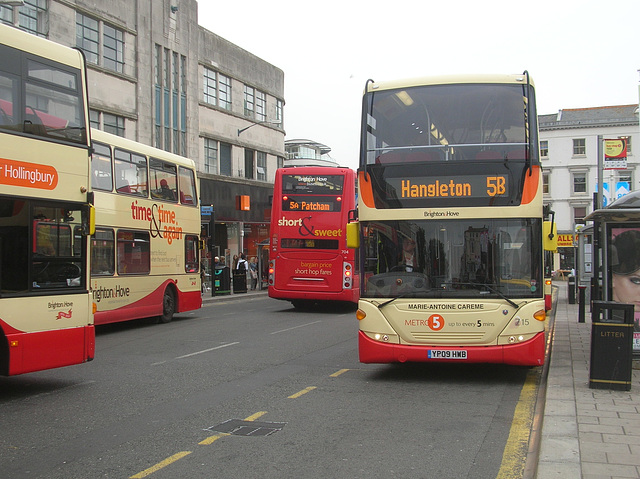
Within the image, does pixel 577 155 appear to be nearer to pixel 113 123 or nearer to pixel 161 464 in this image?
pixel 113 123

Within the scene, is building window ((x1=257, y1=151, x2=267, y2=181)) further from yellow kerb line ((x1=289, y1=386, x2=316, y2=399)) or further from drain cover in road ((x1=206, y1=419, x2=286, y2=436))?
drain cover in road ((x1=206, y1=419, x2=286, y2=436))

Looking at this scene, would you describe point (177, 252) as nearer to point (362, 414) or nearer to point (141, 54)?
point (362, 414)

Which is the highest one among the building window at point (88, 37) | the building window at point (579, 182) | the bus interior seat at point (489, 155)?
the building window at point (88, 37)

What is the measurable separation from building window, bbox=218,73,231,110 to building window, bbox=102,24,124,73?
8124 mm

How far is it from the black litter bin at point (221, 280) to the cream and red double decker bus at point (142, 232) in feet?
28.9

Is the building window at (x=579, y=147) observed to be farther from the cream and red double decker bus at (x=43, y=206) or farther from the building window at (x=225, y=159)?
the cream and red double decker bus at (x=43, y=206)

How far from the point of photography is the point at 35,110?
26.9ft

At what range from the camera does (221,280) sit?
28484mm

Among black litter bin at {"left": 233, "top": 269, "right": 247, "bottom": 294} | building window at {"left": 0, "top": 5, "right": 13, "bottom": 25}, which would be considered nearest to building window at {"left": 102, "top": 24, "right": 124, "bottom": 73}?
building window at {"left": 0, "top": 5, "right": 13, "bottom": 25}

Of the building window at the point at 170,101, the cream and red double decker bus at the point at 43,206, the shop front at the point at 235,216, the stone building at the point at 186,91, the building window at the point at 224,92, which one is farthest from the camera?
the building window at the point at 224,92

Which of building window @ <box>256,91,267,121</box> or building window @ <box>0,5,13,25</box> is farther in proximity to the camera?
building window @ <box>256,91,267,121</box>

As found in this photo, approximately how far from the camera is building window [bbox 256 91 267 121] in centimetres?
4172

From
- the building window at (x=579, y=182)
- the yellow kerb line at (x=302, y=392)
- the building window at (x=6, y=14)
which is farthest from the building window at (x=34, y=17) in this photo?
the building window at (x=579, y=182)

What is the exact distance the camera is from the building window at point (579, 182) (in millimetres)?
68406
